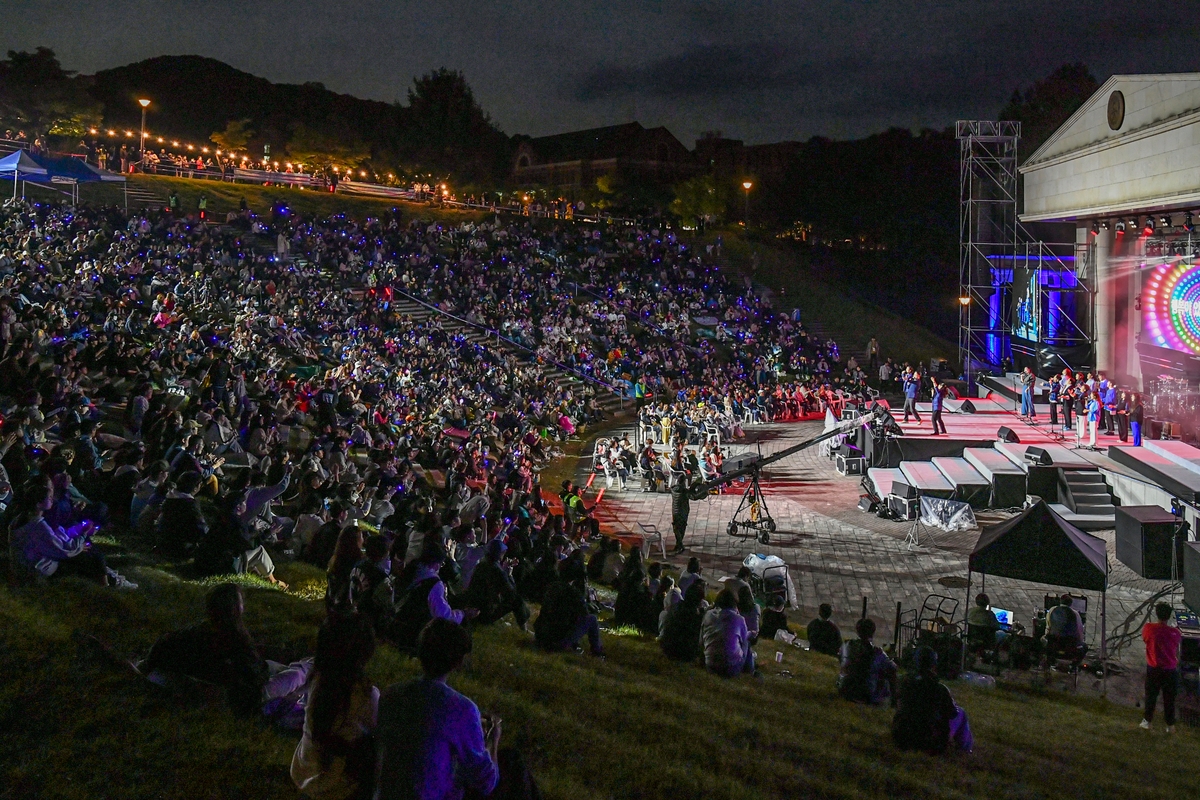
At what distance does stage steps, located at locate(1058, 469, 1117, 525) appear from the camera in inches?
600

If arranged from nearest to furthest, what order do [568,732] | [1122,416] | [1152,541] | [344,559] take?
[568,732]
[344,559]
[1152,541]
[1122,416]

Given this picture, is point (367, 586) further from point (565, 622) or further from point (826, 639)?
point (826, 639)

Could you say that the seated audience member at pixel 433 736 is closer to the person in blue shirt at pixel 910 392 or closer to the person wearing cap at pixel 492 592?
the person wearing cap at pixel 492 592

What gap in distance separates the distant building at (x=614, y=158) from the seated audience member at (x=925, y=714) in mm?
70905

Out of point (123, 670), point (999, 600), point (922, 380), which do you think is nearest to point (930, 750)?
point (123, 670)

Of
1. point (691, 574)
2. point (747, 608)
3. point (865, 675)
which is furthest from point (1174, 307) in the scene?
point (865, 675)

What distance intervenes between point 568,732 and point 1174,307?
19.9 meters

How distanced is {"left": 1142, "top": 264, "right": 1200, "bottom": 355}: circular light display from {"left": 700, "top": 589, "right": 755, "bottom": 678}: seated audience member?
16.4 metres

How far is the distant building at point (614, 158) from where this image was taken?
7662cm

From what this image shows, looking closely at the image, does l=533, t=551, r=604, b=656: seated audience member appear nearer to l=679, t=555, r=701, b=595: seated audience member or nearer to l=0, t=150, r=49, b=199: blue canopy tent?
l=679, t=555, r=701, b=595: seated audience member

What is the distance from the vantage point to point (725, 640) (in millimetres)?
6840

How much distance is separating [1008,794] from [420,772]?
3850 millimetres

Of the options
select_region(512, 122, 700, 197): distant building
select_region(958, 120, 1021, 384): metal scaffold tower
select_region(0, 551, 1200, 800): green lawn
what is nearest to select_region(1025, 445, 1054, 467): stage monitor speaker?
select_region(0, 551, 1200, 800): green lawn

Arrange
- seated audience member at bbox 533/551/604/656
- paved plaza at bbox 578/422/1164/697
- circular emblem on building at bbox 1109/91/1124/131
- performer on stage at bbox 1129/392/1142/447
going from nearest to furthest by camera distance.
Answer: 1. seated audience member at bbox 533/551/604/656
2. paved plaza at bbox 578/422/1164/697
3. performer on stage at bbox 1129/392/1142/447
4. circular emblem on building at bbox 1109/91/1124/131
